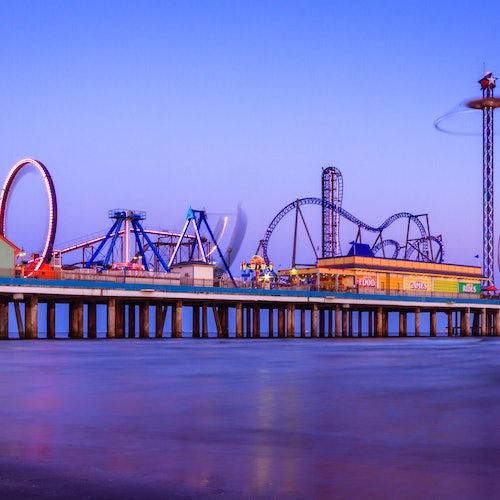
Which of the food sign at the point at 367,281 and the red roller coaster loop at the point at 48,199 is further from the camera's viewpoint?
the food sign at the point at 367,281

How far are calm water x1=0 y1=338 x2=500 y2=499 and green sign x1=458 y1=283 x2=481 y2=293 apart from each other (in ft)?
259

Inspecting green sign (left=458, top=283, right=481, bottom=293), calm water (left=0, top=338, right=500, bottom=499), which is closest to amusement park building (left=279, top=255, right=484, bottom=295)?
green sign (left=458, top=283, right=481, bottom=293)

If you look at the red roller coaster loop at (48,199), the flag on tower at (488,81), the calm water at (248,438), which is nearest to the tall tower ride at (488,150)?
the flag on tower at (488,81)

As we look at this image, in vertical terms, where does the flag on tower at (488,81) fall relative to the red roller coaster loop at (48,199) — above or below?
above

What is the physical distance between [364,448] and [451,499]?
2145mm

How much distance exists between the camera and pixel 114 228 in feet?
269

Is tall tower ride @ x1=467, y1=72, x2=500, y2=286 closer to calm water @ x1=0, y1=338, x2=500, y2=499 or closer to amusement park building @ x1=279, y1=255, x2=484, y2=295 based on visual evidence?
amusement park building @ x1=279, y1=255, x2=484, y2=295

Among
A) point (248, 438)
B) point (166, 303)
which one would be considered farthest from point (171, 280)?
point (248, 438)

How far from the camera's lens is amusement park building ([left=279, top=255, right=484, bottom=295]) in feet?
270

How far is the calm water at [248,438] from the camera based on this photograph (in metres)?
5.93

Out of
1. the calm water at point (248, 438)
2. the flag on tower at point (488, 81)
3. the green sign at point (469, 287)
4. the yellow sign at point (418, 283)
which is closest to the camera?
the calm water at point (248, 438)

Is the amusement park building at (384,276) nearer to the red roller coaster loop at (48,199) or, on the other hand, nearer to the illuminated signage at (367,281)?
the illuminated signage at (367,281)

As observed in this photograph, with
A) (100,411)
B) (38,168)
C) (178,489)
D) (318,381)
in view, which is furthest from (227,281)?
(178,489)

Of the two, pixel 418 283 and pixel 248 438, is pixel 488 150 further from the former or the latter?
pixel 248 438
